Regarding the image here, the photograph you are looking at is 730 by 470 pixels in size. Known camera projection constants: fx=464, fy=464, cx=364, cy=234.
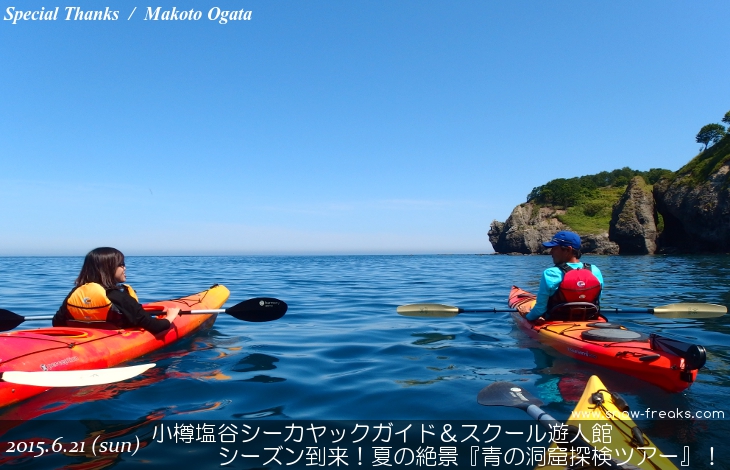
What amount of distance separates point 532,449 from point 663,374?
191 cm

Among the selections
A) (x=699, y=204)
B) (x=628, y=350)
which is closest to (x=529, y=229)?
(x=699, y=204)

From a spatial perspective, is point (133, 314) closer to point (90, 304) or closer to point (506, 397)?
point (90, 304)

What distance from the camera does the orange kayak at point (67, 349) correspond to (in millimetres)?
4340

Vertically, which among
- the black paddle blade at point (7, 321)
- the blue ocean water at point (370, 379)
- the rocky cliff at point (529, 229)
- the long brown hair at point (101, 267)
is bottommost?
the blue ocean water at point (370, 379)

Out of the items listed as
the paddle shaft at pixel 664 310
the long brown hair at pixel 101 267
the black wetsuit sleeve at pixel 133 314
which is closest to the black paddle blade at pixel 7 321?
the long brown hair at pixel 101 267

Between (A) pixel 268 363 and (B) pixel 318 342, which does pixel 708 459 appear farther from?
(B) pixel 318 342

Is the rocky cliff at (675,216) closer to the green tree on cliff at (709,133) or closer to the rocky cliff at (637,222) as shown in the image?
the rocky cliff at (637,222)

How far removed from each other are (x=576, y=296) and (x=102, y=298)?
19.6 feet

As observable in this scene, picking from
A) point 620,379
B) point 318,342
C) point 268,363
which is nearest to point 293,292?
point 318,342

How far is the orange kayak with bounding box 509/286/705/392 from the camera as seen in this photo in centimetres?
Answer: 420

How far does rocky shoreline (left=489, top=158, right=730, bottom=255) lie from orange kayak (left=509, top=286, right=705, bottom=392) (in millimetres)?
46014

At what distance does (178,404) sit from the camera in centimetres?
430

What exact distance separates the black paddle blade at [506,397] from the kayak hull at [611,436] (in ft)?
1.09

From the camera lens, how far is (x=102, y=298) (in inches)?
220
